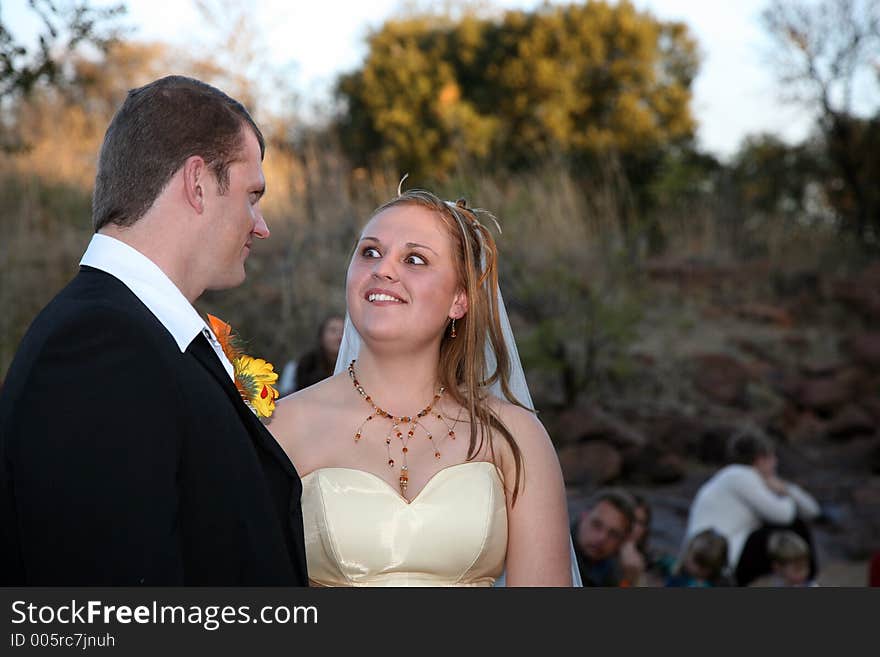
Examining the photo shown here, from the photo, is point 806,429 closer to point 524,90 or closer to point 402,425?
point 402,425

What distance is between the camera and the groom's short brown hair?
2287 millimetres

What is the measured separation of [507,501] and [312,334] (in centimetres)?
781

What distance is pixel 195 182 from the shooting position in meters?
2.33

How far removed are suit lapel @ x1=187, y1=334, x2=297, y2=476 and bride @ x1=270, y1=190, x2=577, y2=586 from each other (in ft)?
2.15

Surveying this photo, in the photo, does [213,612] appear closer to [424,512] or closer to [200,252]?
[200,252]

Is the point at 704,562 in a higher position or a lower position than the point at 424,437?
lower

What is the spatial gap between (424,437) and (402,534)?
33 cm

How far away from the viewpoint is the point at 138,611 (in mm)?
2096

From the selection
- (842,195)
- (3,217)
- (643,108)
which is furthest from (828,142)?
(3,217)

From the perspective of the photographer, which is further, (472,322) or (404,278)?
(472,322)

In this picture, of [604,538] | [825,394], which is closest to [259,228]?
[604,538]

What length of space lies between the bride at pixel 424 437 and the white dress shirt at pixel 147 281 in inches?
36.3

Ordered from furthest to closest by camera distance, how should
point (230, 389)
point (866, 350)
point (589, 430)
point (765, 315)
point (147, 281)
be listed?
point (765, 315) < point (866, 350) < point (589, 430) < point (230, 389) < point (147, 281)

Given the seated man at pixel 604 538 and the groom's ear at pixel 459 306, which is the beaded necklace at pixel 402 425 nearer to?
the groom's ear at pixel 459 306
